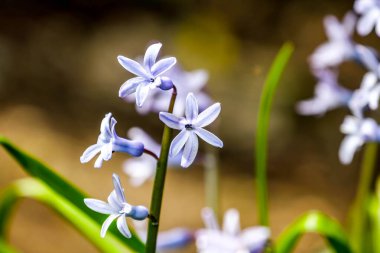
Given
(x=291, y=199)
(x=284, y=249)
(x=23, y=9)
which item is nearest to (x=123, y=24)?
(x=23, y=9)

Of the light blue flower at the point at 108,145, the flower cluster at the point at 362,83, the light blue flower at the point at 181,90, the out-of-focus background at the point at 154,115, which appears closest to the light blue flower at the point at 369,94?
the flower cluster at the point at 362,83

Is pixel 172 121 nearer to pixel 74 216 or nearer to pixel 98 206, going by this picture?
pixel 98 206

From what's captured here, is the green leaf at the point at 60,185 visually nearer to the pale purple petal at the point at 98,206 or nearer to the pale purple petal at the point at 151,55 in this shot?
the pale purple petal at the point at 98,206

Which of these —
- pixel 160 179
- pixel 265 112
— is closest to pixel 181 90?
pixel 265 112

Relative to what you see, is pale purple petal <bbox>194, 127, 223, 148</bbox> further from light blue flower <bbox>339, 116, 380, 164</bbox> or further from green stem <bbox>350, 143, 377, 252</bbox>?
green stem <bbox>350, 143, 377, 252</bbox>

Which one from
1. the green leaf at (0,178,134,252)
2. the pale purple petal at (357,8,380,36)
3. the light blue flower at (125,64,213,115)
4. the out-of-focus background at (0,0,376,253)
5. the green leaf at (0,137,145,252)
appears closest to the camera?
the green leaf at (0,137,145,252)

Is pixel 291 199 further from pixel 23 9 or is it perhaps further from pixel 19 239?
pixel 23 9

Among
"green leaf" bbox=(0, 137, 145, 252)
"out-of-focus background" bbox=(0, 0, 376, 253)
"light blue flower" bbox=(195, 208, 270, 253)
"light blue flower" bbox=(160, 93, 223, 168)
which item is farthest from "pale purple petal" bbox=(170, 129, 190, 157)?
"out-of-focus background" bbox=(0, 0, 376, 253)
